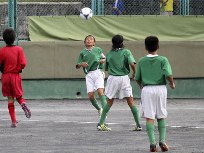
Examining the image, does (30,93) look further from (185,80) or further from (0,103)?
(185,80)

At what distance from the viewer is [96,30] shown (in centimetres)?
2458

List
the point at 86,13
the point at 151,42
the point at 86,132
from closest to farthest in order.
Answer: the point at 151,42 → the point at 86,132 → the point at 86,13

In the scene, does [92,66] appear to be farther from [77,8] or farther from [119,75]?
[77,8]

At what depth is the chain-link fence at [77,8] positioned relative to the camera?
2452cm

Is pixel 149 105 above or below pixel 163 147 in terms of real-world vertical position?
above

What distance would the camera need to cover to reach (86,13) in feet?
78.0

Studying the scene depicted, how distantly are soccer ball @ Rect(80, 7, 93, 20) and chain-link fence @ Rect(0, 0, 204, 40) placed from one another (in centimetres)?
69

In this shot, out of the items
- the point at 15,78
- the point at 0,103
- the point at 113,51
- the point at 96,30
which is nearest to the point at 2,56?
the point at 15,78

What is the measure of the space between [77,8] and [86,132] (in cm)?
979

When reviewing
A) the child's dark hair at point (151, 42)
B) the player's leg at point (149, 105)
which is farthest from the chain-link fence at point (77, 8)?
the player's leg at point (149, 105)

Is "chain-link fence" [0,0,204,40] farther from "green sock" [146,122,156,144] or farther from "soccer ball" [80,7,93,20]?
"green sock" [146,122,156,144]

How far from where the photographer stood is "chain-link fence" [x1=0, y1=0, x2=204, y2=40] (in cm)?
2452

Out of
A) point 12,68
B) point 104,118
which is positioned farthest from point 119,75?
point 12,68

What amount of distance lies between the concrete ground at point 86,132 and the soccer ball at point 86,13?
2.78 meters
